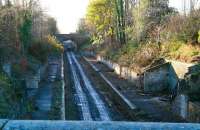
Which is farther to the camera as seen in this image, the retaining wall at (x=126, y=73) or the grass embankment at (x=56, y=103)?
the retaining wall at (x=126, y=73)

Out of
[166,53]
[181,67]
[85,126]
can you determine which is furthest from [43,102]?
[85,126]

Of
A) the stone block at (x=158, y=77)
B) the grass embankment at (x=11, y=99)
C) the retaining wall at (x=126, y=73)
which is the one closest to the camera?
the grass embankment at (x=11, y=99)

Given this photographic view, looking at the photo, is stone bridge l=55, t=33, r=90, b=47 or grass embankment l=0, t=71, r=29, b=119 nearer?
grass embankment l=0, t=71, r=29, b=119

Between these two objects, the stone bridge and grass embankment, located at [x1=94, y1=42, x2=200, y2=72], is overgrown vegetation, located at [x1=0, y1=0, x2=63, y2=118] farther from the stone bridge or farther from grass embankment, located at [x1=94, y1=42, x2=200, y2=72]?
the stone bridge

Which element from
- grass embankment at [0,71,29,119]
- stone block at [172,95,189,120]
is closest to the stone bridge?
grass embankment at [0,71,29,119]

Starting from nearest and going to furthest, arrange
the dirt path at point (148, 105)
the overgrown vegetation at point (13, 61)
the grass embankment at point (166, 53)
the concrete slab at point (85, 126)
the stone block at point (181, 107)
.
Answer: the concrete slab at point (85, 126)
the overgrown vegetation at point (13, 61)
the stone block at point (181, 107)
the dirt path at point (148, 105)
the grass embankment at point (166, 53)

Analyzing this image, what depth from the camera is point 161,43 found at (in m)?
30.9

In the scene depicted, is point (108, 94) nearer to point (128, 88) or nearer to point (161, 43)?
point (128, 88)

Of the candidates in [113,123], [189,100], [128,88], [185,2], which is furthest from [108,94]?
[113,123]

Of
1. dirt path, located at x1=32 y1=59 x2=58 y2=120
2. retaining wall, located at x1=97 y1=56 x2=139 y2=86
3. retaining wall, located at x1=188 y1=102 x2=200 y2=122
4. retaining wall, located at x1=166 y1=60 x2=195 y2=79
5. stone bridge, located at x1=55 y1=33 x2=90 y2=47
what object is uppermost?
retaining wall, located at x1=166 y1=60 x2=195 y2=79

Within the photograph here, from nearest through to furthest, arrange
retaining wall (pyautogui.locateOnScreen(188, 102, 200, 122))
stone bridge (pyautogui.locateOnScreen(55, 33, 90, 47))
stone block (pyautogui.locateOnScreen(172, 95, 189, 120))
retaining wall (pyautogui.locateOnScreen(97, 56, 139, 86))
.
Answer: retaining wall (pyautogui.locateOnScreen(188, 102, 200, 122)) → stone block (pyautogui.locateOnScreen(172, 95, 189, 120)) → retaining wall (pyautogui.locateOnScreen(97, 56, 139, 86)) → stone bridge (pyautogui.locateOnScreen(55, 33, 90, 47))

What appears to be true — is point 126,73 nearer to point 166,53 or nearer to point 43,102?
point 166,53

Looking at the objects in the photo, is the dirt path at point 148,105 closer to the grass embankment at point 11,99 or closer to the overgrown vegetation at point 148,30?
the overgrown vegetation at point 148,30

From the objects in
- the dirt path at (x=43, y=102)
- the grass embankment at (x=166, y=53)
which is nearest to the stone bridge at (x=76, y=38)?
the grass embankment at (x=166, y=53)
